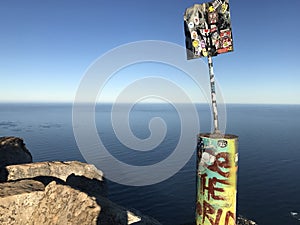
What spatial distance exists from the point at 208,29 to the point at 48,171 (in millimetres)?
13991

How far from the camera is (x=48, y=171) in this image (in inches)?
634

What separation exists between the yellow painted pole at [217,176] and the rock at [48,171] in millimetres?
11696

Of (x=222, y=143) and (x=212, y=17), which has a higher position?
(x=212, y=17)

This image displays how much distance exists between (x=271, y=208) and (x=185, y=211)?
1324 cm

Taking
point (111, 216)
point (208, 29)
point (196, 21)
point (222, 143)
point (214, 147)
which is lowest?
point (111, 216)

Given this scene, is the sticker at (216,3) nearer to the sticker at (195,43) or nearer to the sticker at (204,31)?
the sticker at (204,31)

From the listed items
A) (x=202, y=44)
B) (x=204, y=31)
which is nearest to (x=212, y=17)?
(x=204, y=31)

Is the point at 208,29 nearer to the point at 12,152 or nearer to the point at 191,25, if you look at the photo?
the point at 191,25

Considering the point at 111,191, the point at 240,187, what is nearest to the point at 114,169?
the point at 111,191

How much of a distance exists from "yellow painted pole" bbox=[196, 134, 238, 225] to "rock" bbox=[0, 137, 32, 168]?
1570 cm

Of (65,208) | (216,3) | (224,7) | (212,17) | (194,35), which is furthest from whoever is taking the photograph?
(65,208)

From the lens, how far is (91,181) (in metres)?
18.1

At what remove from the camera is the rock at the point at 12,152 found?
17969 mm

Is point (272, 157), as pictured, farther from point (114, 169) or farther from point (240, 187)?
point (114, 169)
